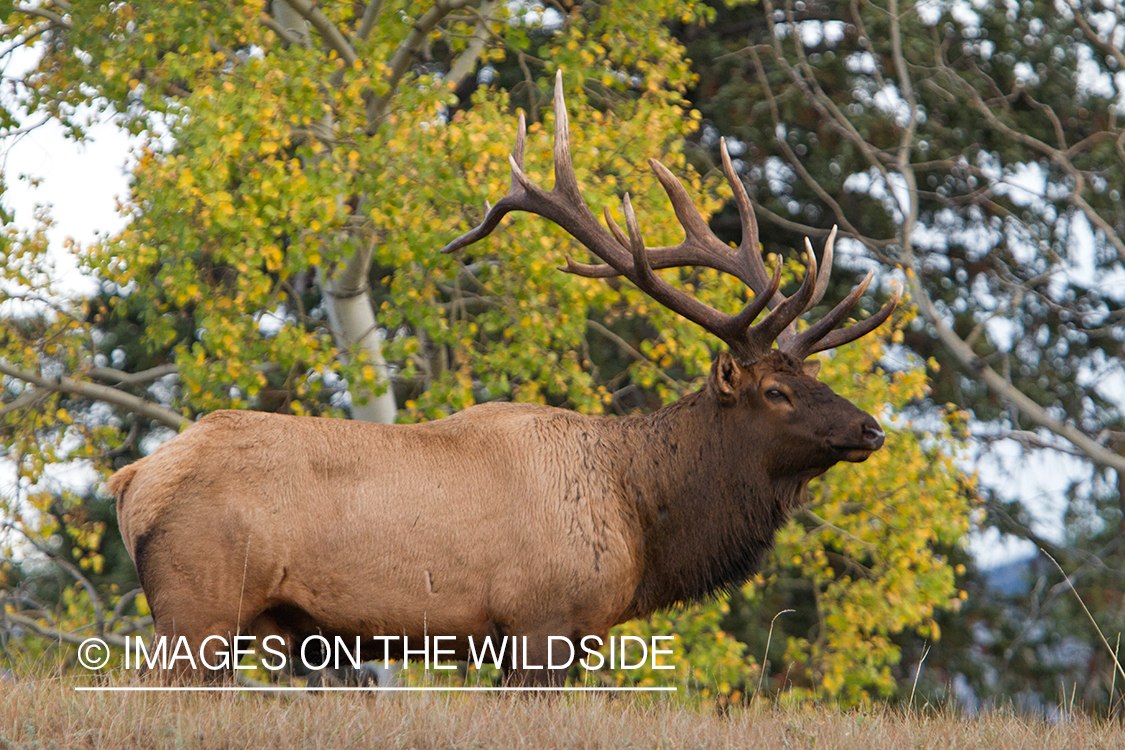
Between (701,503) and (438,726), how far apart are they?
202 centimetres

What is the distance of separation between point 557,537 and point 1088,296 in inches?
457

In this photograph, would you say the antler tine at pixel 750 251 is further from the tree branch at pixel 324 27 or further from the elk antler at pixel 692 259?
the tree branch at pixel 324 27

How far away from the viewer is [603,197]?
29.6 feet

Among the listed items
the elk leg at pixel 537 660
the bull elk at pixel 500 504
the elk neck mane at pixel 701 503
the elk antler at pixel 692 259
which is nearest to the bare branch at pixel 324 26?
the elk antler at pixel 692 259

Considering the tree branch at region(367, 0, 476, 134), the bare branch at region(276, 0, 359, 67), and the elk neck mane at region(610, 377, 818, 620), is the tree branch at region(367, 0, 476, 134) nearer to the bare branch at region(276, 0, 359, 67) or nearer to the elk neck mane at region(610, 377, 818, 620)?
the bare branch at region(276, 0, 359, 67)

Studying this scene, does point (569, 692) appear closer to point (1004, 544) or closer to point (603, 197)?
point (603, 197)

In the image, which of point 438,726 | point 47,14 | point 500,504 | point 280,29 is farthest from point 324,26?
point 438,726

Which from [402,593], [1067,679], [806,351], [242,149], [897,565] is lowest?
[1067,679]

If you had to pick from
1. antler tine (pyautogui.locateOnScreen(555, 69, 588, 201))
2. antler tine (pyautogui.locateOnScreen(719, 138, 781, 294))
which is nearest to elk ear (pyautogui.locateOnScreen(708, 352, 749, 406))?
antler tine (pyautogui.locateOnScreen(719, 138, 781, 294))

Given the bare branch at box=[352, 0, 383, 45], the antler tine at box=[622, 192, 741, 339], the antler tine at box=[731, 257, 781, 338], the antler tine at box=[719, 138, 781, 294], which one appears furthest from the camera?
the bare branch at box=[352, 0, 383, 45]

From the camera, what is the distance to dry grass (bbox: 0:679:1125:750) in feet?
13.6

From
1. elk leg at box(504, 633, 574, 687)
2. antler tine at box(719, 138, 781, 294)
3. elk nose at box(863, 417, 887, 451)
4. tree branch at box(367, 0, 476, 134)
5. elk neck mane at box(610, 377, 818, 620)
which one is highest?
tree branch at box(367, 0, 476, 134)

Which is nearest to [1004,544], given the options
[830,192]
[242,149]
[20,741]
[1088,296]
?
[1088,296]

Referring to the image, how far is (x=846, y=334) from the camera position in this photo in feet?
21.3
